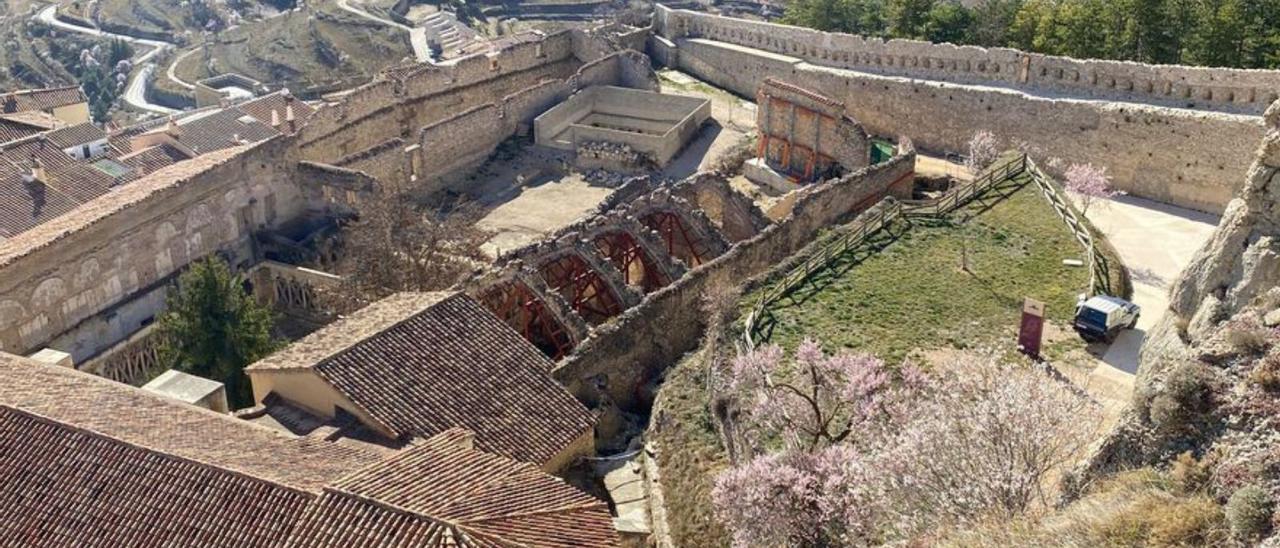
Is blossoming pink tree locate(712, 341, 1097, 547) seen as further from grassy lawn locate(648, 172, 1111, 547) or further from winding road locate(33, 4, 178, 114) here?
winding road locate(33, 4, 178, 114)

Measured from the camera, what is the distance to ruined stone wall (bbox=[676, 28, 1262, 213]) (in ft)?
112

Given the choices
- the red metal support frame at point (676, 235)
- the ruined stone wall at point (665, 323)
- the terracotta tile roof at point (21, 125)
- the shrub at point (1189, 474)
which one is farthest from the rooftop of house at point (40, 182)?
the shrub at point (1189, 474)

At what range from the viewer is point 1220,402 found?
12.5 metres

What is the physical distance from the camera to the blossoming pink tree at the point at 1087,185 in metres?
34.4

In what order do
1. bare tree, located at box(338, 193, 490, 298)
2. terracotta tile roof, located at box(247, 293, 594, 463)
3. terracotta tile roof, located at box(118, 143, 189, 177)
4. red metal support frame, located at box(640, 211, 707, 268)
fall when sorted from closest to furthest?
1. terracotta tile roof, located at box(247, 293, 594, 463)
2. bare tree, located at box(338, 193, 490, 298)
3. red metal support frame, located at box(640, 211, 707, 268)
4. terracotta tile roof, located at box(118, 143, 189, 177)

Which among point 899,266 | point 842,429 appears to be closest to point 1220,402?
point 842,429

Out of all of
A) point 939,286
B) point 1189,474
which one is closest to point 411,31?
point 939,286

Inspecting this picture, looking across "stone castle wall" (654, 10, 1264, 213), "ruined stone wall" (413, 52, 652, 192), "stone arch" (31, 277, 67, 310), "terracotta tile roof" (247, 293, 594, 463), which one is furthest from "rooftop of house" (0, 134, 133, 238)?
"stone castle wall" (654, 10, 1264, 213)

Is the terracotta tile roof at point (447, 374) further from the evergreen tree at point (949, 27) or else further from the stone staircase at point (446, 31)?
the stone staircase at point (446, 31)

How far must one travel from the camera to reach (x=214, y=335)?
2658 centimetres

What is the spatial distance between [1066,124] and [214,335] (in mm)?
26320

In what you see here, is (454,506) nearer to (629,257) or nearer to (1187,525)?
(1187,525)

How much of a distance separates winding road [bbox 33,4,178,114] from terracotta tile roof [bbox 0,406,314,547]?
6886cm

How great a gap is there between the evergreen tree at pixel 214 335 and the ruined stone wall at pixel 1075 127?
80.5 ft
